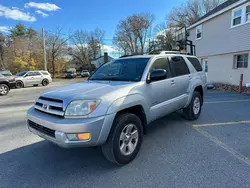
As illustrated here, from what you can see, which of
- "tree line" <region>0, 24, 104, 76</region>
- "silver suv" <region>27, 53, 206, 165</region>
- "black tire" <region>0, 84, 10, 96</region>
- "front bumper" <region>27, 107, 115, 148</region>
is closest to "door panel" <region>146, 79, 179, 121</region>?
"silver suv" <region>27, 53, 206, 165</region>

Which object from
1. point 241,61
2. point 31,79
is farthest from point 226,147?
point 31,79

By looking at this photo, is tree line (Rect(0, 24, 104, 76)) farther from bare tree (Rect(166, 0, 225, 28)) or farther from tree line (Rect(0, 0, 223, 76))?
bare tree (Rect(166, 0, 225, 28))

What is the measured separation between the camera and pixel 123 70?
370cm

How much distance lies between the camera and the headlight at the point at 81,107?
240cm

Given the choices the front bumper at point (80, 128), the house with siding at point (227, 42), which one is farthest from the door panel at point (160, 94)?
the house with siding at point (227, 42)

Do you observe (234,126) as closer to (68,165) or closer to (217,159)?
→ (217,159)

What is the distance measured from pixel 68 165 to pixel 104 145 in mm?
806

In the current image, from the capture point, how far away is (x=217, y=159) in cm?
291

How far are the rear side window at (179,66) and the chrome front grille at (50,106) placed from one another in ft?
8.96

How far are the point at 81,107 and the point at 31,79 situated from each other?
17317mm

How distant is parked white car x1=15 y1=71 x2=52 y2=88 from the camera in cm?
1641

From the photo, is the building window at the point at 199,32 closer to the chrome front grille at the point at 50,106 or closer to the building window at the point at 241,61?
the building window at the point at 241,61

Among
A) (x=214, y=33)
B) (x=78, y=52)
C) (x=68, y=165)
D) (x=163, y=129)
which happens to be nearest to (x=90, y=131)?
(x=68, y=165)

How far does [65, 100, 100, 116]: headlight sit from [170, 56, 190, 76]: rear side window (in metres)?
2.42
